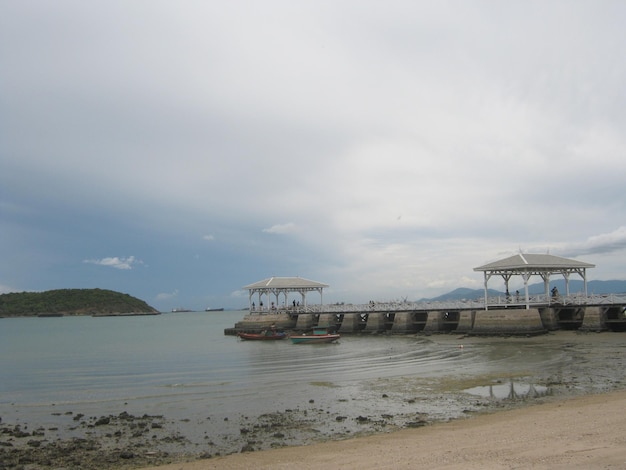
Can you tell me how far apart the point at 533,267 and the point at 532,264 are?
61 cm

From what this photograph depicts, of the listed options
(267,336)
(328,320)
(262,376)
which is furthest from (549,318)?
(267,336)

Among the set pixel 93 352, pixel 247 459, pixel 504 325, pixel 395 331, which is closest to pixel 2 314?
pixel 93 352

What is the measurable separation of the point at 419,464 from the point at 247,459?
4.26 meters

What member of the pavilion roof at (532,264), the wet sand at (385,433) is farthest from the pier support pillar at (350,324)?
the wet sand at (385,433)

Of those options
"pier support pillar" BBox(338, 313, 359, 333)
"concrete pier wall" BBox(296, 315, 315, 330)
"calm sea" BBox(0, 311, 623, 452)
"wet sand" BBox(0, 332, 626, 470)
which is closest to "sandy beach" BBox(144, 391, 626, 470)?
"wet sand" BBox(0, 332, 626, 470)

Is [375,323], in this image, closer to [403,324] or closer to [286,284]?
[403,324]

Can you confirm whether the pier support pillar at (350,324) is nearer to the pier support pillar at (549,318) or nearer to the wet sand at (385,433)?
the pier support pillar at (549,318)

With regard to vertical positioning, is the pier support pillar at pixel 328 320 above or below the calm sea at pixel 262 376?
above

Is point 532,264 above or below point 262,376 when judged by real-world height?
above

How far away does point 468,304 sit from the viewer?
47750 millimetres

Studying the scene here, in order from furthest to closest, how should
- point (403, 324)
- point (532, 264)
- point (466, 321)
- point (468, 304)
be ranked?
point (403, 324) < point (468, 304) < point (466, 321) < point (532, 264)

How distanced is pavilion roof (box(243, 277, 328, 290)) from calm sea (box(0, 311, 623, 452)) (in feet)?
56.5

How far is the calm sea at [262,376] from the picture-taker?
62.8 feet

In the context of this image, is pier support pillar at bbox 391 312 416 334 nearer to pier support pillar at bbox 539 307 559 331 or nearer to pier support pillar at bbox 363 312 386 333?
pier support pillar at bbox 363 312 386 333
